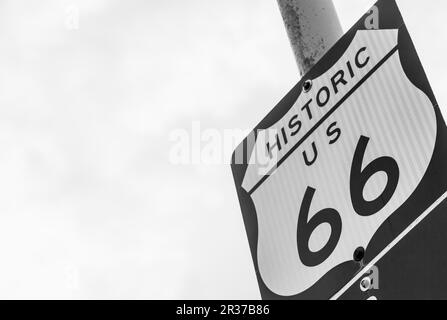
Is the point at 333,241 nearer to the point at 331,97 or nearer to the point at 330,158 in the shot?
the point at 330,158

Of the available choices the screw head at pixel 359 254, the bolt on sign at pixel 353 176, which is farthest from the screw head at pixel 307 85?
the screw head at pixel 359 254

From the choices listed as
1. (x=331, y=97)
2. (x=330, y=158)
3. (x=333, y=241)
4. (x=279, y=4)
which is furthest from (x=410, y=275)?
(x=279, y=4)

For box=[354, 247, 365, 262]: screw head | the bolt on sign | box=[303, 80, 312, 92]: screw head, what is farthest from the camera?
box=[303, 80, 312, 92]: screw head

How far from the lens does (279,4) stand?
305cm

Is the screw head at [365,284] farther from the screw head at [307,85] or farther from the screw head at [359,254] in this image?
the screw head at [307,85]

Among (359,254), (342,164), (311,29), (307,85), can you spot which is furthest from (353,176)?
(311,29)

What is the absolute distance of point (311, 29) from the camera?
286 centimetres

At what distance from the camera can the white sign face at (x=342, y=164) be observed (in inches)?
90.2

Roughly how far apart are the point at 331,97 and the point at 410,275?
0.73 metres

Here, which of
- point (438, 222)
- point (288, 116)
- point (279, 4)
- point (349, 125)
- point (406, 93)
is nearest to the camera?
point (438, 222)

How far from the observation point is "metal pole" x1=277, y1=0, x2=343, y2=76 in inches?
111

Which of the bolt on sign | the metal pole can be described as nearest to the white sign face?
the bolt on sign

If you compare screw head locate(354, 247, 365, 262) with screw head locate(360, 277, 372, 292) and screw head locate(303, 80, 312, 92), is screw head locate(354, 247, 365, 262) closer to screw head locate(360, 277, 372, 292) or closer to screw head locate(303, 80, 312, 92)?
screw head locate(360, 277, 372, 292)

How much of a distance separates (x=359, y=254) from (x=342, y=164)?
0.33 meters
